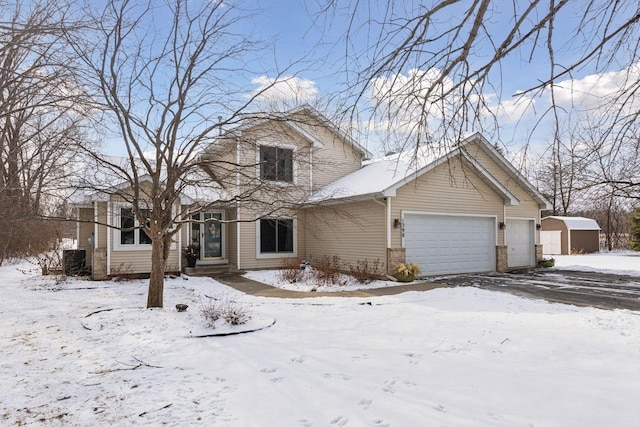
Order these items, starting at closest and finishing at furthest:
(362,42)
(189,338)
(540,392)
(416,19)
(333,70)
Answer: (416,19), (362,42), (333,70), (540,392), (189,338)

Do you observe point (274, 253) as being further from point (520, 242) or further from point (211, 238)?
point (520, 242)

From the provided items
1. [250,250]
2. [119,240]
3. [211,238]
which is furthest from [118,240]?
[250,250]

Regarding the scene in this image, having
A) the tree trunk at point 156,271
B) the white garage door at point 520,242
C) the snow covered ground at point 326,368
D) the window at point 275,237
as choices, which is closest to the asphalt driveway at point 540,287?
the snow covered ground at point 326,368

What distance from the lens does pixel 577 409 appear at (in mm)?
3729

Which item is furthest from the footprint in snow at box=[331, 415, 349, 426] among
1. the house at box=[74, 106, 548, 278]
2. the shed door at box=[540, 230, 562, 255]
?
the shed door at box=[540, 230, 562, 255]

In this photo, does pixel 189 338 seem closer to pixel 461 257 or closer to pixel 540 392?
pixel 540 392

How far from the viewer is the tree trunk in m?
7.46

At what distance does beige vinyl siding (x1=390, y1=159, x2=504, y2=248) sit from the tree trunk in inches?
281

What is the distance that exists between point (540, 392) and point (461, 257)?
10.5 m

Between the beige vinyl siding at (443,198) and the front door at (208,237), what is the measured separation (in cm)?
716

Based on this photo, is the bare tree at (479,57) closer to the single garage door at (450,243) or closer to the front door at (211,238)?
the single garage door at (450,243)

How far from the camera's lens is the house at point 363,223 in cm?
1241

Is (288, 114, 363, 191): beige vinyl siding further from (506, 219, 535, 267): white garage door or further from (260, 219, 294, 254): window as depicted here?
(506, 219, 535, 267): white garage door

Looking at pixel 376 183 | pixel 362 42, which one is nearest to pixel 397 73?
pixel 362 42
